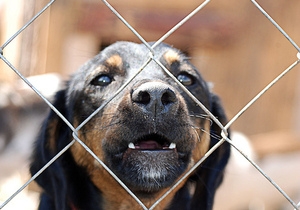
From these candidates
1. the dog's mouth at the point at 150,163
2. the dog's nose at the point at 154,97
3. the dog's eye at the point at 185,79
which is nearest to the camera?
the dog's nose at the point at 154,97

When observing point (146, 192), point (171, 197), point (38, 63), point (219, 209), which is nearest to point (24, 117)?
point (38, 63)

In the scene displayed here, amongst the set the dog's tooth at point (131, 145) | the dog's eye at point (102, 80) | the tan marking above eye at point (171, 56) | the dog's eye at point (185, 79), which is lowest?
the dog's tooth at point (131, 145)

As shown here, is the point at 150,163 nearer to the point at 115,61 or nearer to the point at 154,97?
the point at 154,97

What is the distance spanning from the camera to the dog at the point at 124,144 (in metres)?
2.60

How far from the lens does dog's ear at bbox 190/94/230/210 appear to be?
3.23 meters

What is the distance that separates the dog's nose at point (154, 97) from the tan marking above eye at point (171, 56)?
2.46 ft

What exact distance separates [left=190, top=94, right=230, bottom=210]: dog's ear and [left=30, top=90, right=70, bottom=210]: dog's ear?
75 cm

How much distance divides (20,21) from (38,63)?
575 mm

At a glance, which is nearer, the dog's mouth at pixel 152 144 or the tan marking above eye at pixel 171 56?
the dog's mouth at pixel 152 144

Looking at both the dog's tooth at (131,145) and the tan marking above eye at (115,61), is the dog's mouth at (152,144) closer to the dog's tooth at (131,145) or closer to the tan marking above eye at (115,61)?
the dog's tooth at (131,145)

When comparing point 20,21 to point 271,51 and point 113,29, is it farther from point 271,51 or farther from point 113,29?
point 271,51

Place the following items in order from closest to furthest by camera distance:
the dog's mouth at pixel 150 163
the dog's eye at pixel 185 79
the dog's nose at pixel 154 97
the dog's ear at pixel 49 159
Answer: the dog's nose at pixel 154 97, the dog's mouth at pixel 150 163, the dog's ear at pixel 49 159, the dog's eye at pixel 185 79

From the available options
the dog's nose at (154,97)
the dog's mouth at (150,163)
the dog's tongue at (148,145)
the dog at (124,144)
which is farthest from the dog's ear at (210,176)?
the dog's nose at (154,97)

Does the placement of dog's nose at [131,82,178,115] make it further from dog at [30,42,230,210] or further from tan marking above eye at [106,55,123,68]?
tan marking above eye at [106,55,123,68]
